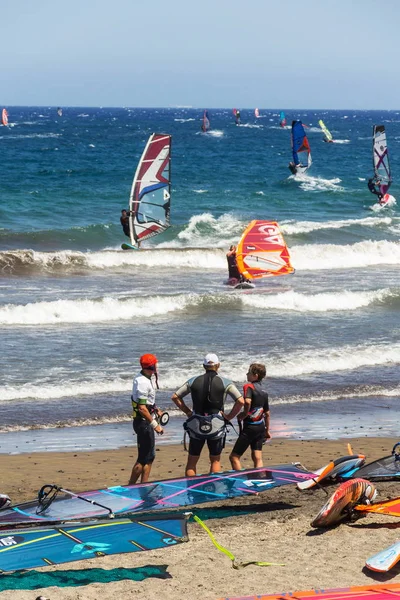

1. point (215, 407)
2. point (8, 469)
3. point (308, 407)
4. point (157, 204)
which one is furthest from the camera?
point (157, 204)

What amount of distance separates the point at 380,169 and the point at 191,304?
18691 mm

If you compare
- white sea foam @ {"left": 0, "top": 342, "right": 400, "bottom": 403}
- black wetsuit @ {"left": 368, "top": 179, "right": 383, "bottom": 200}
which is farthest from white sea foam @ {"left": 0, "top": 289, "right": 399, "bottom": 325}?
black wetsuit @ {"left": 368, "top": 179, "right": 383, "bottom": 200}

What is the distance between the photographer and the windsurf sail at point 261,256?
60.1ft

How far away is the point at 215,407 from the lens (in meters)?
7.58

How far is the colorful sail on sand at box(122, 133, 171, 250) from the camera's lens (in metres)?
17.2

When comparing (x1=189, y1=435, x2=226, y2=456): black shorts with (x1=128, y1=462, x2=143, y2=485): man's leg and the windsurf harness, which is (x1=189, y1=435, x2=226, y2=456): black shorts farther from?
the windsurf harness

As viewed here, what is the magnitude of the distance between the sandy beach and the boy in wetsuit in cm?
46

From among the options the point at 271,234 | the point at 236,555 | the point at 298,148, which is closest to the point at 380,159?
the point at 298,148

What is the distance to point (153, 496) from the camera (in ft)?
23.9

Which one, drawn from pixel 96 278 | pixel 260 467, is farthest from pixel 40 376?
pixel 96 278

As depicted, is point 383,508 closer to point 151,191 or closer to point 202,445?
point 202,445

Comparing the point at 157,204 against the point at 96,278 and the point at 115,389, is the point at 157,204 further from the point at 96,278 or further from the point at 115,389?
the point at 115,389

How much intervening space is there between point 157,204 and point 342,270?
7.62m

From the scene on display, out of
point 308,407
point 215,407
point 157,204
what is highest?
point 157,204
